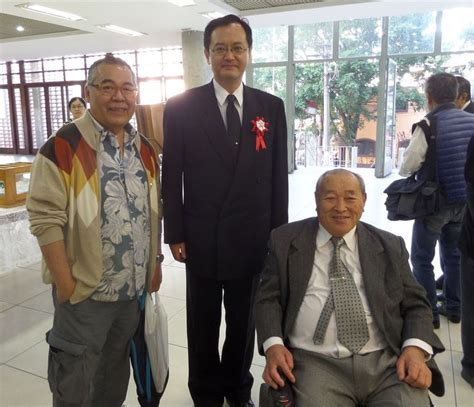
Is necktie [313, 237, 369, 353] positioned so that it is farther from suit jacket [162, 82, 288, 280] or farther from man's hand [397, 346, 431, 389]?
suit jacket [162, 82, 288, 280]

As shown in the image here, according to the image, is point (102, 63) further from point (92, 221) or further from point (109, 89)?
point (92, 221)

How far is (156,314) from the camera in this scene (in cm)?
175

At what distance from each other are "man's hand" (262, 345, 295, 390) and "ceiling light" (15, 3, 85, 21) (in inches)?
276

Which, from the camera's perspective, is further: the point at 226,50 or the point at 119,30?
the point at 119,30

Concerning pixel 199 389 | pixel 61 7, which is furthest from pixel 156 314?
pixel 61 7

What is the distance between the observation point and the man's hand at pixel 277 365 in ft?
4.51

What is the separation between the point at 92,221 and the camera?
1424 mm

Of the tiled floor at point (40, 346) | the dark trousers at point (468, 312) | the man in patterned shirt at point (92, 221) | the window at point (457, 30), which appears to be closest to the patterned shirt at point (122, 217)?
the man in patterned shirt at point (92, 221)

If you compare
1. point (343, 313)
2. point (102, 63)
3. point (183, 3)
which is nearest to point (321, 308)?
point (343, 313)

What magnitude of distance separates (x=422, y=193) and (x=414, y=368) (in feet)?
4.77

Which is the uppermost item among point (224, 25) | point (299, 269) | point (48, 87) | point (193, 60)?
point (48, 87)

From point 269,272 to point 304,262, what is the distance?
0.46 feet

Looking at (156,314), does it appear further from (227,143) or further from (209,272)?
(227,143)

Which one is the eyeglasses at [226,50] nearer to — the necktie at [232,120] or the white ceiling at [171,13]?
the necktie at [232,120]
